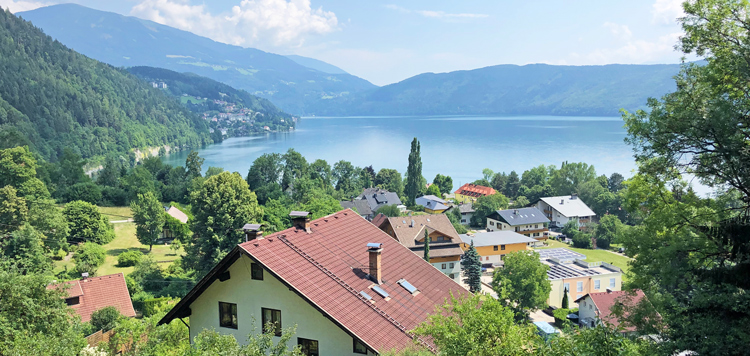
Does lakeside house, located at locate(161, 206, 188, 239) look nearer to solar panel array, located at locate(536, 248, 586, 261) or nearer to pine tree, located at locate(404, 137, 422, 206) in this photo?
pine tree, located at locate(404, 137, 422, 206)

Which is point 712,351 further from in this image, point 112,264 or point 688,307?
point 112,264

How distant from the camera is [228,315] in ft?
43.9

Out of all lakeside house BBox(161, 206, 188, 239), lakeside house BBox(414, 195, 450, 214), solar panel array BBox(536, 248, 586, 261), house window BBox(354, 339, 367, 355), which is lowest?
lakeside house BBox(414, 195, 450, 214)

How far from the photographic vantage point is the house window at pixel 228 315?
1327 cm

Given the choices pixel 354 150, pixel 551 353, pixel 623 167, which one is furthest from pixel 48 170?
pixel 623 167

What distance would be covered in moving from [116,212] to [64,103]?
91.6 meters

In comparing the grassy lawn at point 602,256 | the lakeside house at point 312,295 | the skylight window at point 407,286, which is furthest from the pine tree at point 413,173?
the skylight window at point 407,286

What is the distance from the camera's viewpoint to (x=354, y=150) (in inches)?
6654

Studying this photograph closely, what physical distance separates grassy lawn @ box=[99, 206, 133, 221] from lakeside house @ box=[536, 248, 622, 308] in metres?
51.8

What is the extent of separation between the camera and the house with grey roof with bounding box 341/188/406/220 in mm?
78125

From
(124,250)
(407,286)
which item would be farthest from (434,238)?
(407,286)

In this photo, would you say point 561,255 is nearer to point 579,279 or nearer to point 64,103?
point 579,279

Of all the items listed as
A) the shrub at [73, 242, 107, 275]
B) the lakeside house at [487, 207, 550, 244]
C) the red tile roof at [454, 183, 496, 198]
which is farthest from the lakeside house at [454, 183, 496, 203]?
the shrub at [73, 242, 107, 275]

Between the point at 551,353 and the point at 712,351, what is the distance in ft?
8.44
